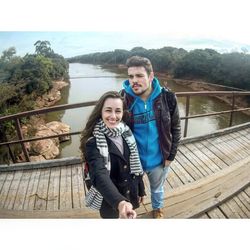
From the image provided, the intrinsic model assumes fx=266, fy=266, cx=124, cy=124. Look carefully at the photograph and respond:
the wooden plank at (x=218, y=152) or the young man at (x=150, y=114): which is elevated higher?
the young man at (x=150, y=114)

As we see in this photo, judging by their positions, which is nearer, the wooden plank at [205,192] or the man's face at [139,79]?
the man's face at [139,79]

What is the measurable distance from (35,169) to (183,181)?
2.83 ft

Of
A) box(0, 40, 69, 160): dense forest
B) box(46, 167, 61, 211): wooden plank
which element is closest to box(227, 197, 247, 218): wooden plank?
box(46, 167, 61, 211): wooden plank

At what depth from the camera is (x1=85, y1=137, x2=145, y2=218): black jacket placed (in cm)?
65

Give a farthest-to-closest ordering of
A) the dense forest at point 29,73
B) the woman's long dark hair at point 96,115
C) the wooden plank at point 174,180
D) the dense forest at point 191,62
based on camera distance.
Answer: the dense forest at point 29,73
the dense forest at point 191,62
the wooden plank at point 174,180
the woman's long dark hair at point 96,115

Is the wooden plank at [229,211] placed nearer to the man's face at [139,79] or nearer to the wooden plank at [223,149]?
the wooden plank at [223,149]

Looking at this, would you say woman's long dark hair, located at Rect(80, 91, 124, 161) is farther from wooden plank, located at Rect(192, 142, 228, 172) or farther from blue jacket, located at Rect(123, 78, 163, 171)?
wooden plank, located at Rect(192, 142, 228, 172)

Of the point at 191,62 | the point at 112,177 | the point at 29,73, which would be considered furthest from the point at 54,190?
the point at 29,73

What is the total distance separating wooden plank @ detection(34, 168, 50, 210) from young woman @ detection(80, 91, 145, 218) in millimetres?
555

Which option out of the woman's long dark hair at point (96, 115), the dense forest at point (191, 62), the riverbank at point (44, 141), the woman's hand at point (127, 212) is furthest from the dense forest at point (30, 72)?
the woman's hand at point (127, 212)

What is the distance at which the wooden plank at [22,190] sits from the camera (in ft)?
4.21

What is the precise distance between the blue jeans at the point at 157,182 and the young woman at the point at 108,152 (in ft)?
0.84

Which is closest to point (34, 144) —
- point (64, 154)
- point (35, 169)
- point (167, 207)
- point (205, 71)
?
point (64, 154)
